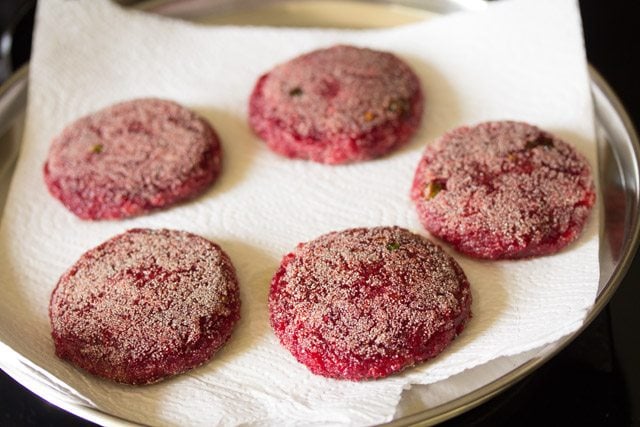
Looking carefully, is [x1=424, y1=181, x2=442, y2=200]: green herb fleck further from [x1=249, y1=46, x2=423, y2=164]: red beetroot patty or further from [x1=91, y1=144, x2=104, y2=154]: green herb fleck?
[x1=91, y1=144, x2=104, y2=154]: green herb fleck

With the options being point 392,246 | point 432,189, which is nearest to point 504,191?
point 432,189

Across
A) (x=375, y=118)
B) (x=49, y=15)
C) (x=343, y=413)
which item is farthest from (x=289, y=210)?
(x=49, y=15)

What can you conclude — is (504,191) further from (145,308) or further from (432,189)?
(145,308)

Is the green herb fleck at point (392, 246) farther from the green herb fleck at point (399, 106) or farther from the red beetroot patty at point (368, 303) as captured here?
the green herb fleck at point (399, 106)

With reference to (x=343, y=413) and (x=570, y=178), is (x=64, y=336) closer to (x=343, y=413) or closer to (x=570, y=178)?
(x=343, y=413)

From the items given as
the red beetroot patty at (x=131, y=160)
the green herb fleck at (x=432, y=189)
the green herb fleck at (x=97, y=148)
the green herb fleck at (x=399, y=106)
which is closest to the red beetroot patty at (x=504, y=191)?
the green herb fleck at (x=432, y=189)
